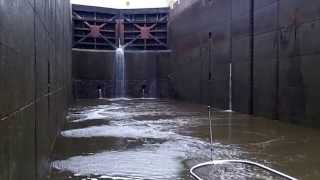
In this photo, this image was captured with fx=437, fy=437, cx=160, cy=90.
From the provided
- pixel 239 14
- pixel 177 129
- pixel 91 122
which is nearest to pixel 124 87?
pixel 239 14

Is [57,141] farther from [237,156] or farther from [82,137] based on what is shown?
[237,156]

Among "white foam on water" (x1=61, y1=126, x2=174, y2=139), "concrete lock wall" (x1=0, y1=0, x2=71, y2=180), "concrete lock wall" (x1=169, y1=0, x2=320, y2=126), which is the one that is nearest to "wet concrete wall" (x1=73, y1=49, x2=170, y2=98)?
"concrete lock wall" (x1=169, y1=0, x2=320, y2=126)

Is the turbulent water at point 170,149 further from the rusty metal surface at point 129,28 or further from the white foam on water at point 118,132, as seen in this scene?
the rusty metal surface at point 129,28

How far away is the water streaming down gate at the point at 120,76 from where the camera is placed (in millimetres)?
26328

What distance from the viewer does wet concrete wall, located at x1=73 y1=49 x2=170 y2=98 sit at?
25.6 metres

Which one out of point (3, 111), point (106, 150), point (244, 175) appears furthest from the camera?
point (106, 150)

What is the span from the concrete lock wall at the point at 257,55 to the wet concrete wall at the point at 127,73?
14.2ft

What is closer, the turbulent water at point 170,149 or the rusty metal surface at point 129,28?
the turbulent water at point 170,149

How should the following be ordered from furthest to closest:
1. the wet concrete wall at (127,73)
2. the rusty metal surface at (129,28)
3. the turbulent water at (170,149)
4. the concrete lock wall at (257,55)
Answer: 1. the rusty metal surface at (129,28)
2. the wet concrete wall at (127,73)
3. the concrete lock wall at (257,55)
4. the turbulent water at (170,149)

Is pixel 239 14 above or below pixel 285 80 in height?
above

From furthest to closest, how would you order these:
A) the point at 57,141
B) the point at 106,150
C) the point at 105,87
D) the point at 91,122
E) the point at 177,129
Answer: the point at 105,87, the point at 91,122, the point at 177,129, the point at 57,141, the point at 106,150

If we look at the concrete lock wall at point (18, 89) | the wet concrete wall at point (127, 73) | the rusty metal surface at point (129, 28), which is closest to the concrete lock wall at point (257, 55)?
the wet concrete wall at point (127, 73)

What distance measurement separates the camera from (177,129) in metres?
10.2

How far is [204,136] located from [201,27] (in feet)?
37.9
